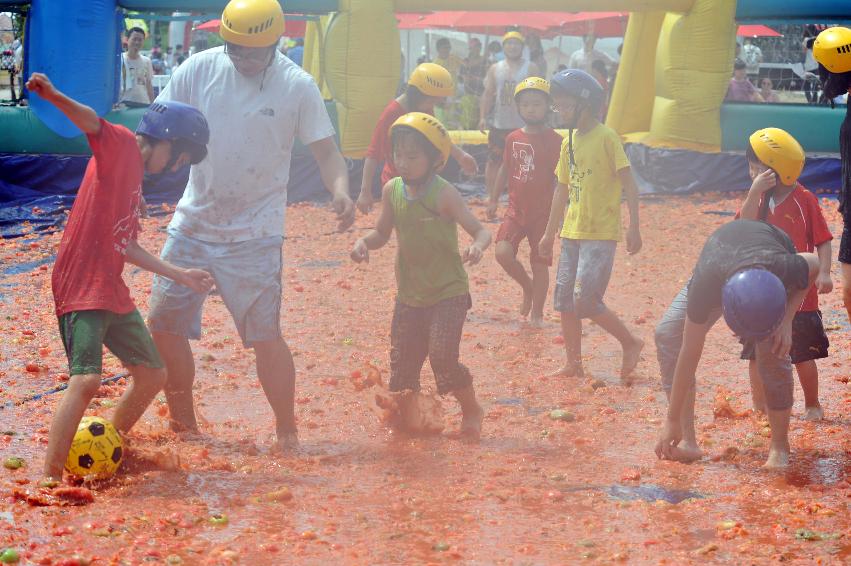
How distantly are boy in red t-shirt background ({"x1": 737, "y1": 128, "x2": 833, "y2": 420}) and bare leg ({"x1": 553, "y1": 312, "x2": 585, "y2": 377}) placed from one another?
4.28ft

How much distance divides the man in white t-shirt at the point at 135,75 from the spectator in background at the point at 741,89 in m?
8.52

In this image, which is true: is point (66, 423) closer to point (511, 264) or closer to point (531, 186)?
point (511, 264)

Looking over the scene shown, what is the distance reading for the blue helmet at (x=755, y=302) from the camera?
4.84 meters

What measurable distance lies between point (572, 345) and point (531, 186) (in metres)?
1.90

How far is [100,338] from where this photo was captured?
5.07 metres

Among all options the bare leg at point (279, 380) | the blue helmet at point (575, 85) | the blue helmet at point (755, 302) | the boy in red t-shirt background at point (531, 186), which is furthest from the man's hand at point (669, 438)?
the boy in red t-shirt background at point (531, 186)

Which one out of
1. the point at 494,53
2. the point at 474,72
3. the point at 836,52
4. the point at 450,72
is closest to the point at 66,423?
the point at 836,52

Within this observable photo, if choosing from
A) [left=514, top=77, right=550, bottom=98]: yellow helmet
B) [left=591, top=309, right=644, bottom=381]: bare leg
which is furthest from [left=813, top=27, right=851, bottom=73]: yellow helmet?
[left=514, top=77, right=550, bottom=98]: yellow helmet

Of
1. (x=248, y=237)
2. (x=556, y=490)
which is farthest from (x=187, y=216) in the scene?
(x=556, y=490)

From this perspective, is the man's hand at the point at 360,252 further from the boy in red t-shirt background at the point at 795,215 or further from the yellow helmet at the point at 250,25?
the boy in red t-shirt background at the point at 795,215

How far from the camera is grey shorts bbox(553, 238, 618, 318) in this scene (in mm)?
7426

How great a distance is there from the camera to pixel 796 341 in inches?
249

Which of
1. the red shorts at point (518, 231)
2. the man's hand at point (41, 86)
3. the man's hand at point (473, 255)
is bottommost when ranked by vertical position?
the red shorts at point (518, 231)

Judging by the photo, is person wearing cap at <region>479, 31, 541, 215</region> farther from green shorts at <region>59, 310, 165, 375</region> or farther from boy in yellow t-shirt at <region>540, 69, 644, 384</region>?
green shorts at <region>59, 310, 165, 375</region>
